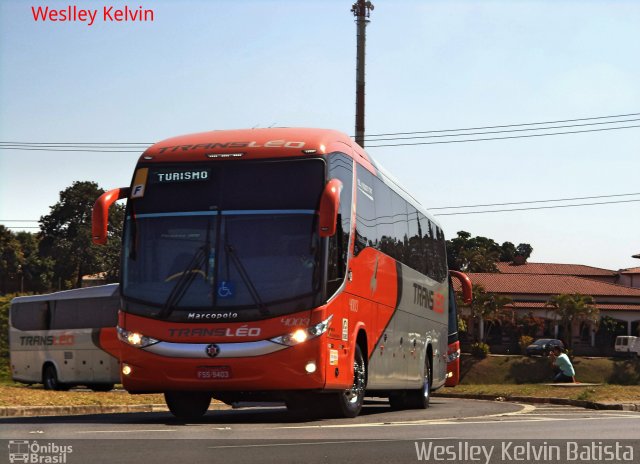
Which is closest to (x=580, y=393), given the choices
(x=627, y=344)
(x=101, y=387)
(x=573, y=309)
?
(x=101, y=387)

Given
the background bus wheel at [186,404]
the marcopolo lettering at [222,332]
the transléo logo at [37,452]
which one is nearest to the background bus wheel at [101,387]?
the background bus wheel at [186,404]

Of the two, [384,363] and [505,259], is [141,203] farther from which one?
[505,259]

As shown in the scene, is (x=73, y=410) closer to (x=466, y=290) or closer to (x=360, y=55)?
(x=466, y=290)

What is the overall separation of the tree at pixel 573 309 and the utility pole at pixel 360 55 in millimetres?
48420

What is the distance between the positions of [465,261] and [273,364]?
10083 centimetres

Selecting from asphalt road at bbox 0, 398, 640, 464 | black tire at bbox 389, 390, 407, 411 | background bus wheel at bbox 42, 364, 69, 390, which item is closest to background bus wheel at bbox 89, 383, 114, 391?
background bus wheel at bbox 42, 364, 69, 390

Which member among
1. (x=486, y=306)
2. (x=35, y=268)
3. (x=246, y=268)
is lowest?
(x=246, y=268)

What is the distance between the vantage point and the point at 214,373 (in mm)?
14703

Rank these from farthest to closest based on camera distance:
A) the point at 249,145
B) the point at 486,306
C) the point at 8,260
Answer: the point at 8,260 < the point at 486,306 < the point at 249,145

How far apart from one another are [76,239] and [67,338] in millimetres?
71573

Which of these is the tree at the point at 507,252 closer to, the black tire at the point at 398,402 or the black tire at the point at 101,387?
the black tire at the point at 101,387

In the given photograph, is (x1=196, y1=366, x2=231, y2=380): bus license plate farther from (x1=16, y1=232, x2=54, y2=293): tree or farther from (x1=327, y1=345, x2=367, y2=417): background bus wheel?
(x1=16, y1=232, x2=54, y2=293): tree

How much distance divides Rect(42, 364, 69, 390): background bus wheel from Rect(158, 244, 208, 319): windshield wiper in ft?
86.0

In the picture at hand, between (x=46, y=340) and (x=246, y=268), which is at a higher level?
(x=246, y=268)
